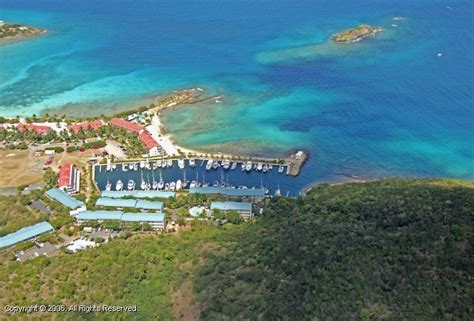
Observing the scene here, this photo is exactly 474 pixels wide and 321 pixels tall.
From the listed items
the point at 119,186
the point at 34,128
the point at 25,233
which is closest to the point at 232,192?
the point at 119,186

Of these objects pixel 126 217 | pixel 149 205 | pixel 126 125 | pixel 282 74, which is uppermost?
pixel 126 125

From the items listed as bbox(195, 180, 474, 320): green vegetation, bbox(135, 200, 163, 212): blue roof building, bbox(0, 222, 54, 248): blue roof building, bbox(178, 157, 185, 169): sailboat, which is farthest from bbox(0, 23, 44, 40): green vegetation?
bbox(195, 180, 474, 320): green vegetation

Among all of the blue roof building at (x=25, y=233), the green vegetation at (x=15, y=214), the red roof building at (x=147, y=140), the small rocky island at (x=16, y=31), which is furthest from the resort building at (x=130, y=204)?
the small rocky island at (x=16, y=31)

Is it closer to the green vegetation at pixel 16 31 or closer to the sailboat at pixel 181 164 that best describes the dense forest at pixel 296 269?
the sailboat at pixel 181 164

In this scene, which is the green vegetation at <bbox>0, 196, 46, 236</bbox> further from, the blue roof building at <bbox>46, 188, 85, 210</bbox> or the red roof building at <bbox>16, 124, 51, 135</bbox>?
the red roof building at <bbox>16, 124, 51, 135</bbox>

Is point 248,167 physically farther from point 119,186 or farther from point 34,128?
point 34,128
